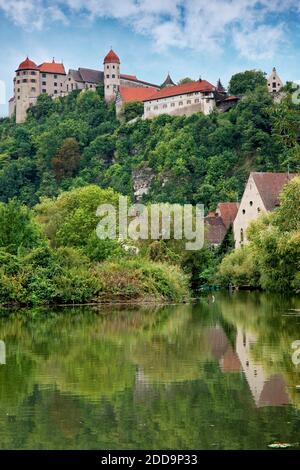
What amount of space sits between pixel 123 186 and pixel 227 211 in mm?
34957

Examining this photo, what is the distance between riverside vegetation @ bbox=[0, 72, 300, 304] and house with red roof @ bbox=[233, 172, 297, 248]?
5.88ft

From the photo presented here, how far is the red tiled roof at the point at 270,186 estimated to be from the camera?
72.7 metres

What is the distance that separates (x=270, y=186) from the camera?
243ft

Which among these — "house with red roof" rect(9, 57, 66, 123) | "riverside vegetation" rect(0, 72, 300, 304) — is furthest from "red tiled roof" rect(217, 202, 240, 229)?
"house with red roof" rect(9, 57, 66, 123)

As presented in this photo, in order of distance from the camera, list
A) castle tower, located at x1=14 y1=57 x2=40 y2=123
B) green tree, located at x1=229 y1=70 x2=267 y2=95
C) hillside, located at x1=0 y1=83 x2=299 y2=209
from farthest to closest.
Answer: castle tower, located at x1=14 y1=57 x2=40 y2=123 → green tree, located at x1=229 y1=70 x2=267 y2=95 → hillside, located at x1=0 y1=83 x2=299 y2=209

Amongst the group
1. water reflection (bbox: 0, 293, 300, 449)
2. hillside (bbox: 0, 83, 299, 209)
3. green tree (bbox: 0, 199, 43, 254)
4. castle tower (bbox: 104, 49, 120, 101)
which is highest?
castle tower (bbox: 104, 49, 120, 101)

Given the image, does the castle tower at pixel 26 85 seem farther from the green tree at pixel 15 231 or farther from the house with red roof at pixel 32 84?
the green tree at pixel 15 231

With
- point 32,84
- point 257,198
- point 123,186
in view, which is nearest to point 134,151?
point 123,186

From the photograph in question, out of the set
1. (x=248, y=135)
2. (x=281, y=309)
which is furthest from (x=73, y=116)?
(x=281, y=309)

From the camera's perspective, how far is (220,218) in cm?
8806

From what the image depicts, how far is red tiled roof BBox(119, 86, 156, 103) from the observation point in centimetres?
14688

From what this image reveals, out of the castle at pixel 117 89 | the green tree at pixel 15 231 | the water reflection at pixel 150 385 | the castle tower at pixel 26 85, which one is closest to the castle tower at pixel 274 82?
the castle at pixel 117 89

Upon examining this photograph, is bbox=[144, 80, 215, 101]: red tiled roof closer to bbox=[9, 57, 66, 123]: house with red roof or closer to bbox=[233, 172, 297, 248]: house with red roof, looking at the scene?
bbox=[9, 57, 66, 123]: house with red roof
